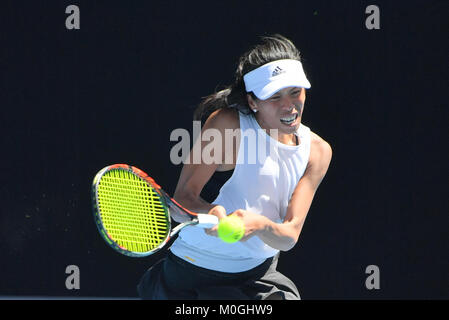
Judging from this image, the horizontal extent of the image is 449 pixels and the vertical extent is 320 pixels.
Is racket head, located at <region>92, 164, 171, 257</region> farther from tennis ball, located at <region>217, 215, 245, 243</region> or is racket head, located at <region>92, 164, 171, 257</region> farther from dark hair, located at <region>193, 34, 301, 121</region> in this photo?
dark hair, located at <region>193, 34, 301, 121</region>

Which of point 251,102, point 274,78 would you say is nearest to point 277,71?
point 274,78

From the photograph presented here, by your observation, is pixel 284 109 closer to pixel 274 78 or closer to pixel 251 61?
pixel 274 78

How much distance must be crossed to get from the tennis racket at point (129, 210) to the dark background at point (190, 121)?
126cm

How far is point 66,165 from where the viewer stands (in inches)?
152

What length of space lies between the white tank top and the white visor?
0.40 ft

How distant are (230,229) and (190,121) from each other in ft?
4.95

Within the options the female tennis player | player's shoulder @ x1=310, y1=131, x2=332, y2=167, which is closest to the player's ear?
the female tennis player

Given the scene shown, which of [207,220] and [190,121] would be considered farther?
[190,121]

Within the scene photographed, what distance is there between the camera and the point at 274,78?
2631 millimetres

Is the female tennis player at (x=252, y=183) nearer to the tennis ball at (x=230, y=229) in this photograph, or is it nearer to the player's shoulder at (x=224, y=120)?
the player's shoulder at (x=224, y=120)

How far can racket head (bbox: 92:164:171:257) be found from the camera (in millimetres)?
2450

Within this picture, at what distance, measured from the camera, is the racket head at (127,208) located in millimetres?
2450

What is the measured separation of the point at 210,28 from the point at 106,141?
0.70 meters
